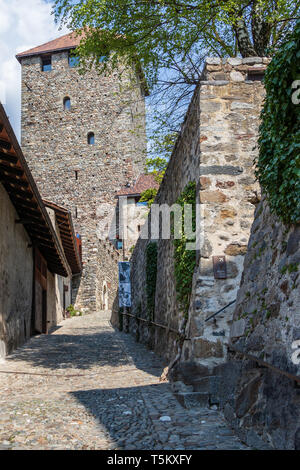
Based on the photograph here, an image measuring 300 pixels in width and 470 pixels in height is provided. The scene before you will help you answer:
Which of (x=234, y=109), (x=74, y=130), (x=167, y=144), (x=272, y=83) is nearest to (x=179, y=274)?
(x=234, y=109)

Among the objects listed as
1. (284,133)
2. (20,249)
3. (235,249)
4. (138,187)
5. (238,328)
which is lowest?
(20,249)

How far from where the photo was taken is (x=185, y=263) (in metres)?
5.39

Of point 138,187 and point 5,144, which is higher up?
point 5,144

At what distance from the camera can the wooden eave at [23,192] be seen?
5923 millimetres

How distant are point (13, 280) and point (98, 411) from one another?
4.97 m

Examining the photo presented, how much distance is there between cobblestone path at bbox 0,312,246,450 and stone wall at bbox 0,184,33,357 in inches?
35.1

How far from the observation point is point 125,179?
1039 inches

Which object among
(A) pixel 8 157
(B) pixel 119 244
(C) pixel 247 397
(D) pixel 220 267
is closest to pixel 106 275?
(B) pixel 119 244

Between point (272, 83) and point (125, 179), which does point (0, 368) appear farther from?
Result: point (125, 179)

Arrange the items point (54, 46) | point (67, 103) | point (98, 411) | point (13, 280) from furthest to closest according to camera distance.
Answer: point (54, 46) → point (67, 103) → point (13, 280) → point (98, 411)

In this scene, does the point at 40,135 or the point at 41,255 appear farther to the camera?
the point at 40,135

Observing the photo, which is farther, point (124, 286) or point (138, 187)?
point (138, 187)

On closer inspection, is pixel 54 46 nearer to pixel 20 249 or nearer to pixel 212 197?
pixel 20 249
